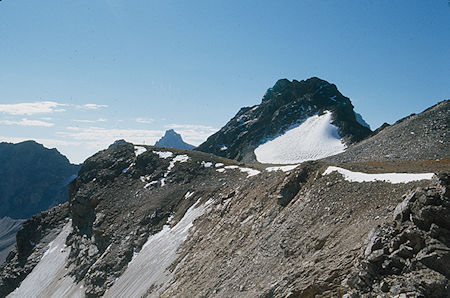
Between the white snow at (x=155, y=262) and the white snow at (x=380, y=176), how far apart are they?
1852 cm

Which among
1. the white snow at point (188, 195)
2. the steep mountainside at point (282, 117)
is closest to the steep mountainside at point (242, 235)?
the white snow at point (188, 195)

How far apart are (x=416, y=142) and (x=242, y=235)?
28.4 metres

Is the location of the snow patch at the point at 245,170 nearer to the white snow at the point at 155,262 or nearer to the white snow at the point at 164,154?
the white snow at the point at 155,262

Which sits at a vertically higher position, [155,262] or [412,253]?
[412,253]

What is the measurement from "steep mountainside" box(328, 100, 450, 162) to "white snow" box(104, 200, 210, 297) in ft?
78.0

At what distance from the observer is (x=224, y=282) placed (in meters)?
19.3

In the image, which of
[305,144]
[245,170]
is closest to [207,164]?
[245,170]

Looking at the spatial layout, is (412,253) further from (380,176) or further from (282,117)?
(282,117)

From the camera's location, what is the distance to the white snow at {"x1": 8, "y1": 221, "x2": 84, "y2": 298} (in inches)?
1756

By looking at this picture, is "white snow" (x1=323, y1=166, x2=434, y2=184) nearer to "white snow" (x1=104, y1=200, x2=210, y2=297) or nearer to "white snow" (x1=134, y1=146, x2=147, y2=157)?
"white snow" (x1=104, y1=200, x2=210, y2=297)

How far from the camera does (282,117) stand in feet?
372

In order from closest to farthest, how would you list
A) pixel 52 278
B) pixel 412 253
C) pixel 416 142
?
pixel 412 253
pixel 416 142
pixel 52 278

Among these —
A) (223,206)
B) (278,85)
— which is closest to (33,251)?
(223,206)

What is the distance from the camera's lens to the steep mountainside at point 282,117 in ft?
331
